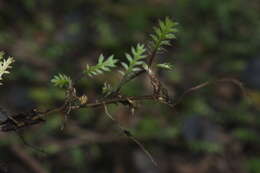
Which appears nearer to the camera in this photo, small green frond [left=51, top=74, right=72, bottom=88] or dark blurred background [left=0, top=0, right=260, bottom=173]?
small green frond [left=51, top=74, right=72, bottom=88]

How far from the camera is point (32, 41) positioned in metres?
4.26

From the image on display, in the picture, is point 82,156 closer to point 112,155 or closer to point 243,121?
point 112,155

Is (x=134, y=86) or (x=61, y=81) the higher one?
(x=134, y=86)

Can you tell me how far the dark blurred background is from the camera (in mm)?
3502

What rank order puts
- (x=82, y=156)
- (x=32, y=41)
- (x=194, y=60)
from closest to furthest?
(x=82, y=156) → (x=32, y=41) → (x=194, y=60)

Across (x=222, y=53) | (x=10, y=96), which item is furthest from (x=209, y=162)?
(x=10, y=96)

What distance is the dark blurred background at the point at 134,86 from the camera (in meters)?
3.50

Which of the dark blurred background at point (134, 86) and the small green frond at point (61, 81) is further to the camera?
the dark blurred background at point (134, 86)

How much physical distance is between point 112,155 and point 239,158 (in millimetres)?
1230

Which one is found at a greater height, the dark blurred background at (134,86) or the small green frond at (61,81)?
the dark blurred background at (134,86)

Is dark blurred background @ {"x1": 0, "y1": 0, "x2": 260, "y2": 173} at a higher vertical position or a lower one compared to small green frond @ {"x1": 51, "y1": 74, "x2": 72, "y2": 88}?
higher

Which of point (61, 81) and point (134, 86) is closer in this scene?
point (61, 81)

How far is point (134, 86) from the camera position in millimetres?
4070

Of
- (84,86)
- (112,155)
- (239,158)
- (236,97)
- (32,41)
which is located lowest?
(239,158)
